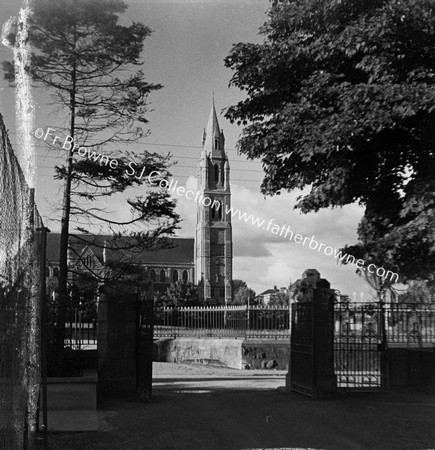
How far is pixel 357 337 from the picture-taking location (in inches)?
618

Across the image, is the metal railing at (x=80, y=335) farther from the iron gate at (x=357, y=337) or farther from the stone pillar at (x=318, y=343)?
the iron gate at (x=357, y=337)

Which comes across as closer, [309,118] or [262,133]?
[309,118]

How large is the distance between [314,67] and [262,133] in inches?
51.7

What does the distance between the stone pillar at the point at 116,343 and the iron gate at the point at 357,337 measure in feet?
14.6

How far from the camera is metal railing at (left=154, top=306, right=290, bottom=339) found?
22578 mm

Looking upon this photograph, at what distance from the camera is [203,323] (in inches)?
976

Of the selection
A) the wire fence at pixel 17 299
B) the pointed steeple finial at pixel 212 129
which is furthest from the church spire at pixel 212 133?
the wire fence at pixel 17 299

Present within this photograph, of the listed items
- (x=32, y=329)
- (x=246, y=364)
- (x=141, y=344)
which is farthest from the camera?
(x=246, y=364)

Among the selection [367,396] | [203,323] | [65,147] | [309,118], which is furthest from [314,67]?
[203,323]

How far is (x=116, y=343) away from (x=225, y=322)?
11.2 metres

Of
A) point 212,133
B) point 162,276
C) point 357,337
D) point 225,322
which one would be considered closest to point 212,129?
point 212,133

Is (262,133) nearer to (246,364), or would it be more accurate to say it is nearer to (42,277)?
(42,277)

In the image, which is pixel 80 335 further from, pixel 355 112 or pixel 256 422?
pixel 355 112

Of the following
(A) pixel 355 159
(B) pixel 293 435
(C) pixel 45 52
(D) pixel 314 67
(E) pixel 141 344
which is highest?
(C) pixel 45 52
